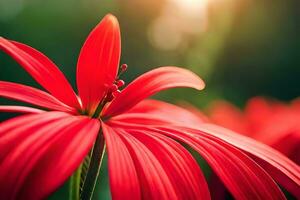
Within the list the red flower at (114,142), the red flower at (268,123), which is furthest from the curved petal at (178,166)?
the red flower at (268,123)

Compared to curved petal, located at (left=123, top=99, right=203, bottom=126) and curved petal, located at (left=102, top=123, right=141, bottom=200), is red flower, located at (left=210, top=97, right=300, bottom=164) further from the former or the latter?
curved petal, located at (left=102, top=123, right=141, bottom=200)

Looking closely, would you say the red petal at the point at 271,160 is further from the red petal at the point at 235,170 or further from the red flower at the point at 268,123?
the red flower at the point at 268,123

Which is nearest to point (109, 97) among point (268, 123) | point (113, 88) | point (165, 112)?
point (113, 88)

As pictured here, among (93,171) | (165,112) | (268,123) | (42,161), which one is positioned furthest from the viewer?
(268,123)

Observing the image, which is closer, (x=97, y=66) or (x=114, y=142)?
(x=114, y=142)

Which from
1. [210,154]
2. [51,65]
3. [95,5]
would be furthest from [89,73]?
[95,5]

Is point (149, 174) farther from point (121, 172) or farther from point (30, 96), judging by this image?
point (30, 96)

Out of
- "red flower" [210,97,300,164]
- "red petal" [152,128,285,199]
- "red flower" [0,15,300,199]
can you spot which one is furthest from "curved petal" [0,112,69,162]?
"red flower" [210,97,300,164]
